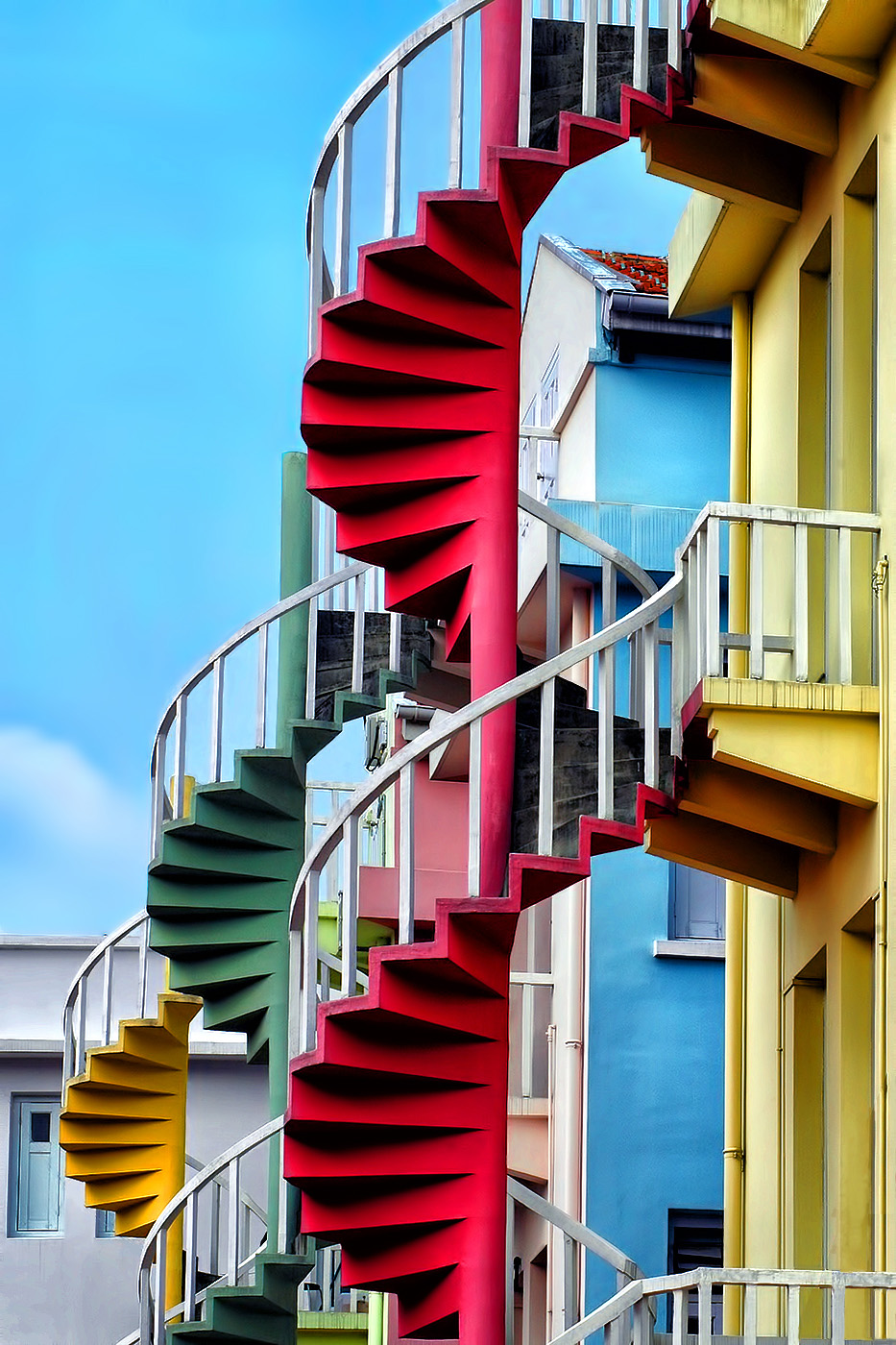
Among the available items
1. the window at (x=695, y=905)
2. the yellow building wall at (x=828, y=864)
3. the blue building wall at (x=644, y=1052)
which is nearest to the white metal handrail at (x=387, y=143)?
the yellow building wall at (x=828, y=864)

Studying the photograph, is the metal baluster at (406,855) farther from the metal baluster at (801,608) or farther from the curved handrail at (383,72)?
the curved handrail at (383,72)

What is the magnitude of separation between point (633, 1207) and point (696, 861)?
4.12 meters

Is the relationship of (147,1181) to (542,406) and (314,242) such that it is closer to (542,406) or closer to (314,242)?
(542,406)

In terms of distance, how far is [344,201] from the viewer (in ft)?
33.0

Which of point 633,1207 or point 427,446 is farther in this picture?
point 633,1207

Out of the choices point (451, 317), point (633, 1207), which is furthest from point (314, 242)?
point (633, 1207)

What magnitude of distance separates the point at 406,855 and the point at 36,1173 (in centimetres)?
1495

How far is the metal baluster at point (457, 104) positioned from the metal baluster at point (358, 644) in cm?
413

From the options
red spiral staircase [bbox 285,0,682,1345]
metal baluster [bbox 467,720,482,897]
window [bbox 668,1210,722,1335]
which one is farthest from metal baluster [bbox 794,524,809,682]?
window [bbox 668,1210,722,1335]

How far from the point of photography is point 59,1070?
22828 millimetres

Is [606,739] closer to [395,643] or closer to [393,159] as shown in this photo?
[393,159]

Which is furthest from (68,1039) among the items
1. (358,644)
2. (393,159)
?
(393,159)

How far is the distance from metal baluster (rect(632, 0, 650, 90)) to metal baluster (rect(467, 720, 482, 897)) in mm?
2846

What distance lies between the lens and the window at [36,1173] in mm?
22922
